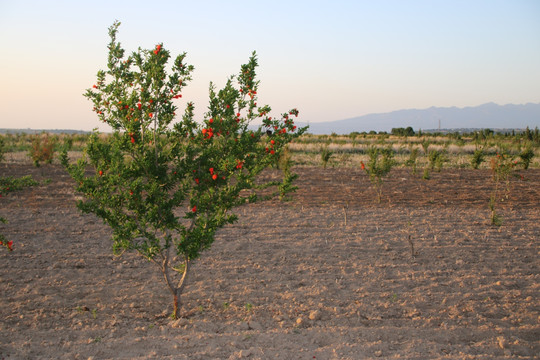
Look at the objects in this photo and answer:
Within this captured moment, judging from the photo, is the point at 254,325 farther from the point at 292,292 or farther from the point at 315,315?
the point at 292,292

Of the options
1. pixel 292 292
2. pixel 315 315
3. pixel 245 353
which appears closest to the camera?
pixel 245 353

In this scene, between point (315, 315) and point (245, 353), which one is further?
point (315, 315)

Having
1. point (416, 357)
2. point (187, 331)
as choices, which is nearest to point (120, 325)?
point (187, 331)

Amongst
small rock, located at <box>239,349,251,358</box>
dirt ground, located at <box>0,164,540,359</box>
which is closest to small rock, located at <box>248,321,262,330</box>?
dirt ground, located at <box>0,164,540,359</box>

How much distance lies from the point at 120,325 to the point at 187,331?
0.85 metres

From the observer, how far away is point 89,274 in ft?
23.9

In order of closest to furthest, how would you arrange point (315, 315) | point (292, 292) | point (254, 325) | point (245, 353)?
point (245, 353)
point (254, 325)
point (315, 315)
point (292, 292)

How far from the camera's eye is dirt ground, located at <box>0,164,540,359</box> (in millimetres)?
5012

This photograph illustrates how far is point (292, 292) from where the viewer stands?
6578 mm

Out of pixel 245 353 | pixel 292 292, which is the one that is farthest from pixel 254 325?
pixel 292 292

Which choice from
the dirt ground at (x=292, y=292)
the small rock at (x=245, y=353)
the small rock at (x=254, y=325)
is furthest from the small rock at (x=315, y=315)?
the small rock at (x=245, y=353)

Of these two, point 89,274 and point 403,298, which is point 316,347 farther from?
point 89,274

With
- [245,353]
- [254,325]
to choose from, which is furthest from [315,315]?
[245,353]

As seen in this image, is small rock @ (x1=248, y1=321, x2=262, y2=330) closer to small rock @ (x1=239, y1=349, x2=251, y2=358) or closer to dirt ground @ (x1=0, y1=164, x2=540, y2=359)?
dirt ground @ (x1=0, y1=164, x2=540, y2=359)
